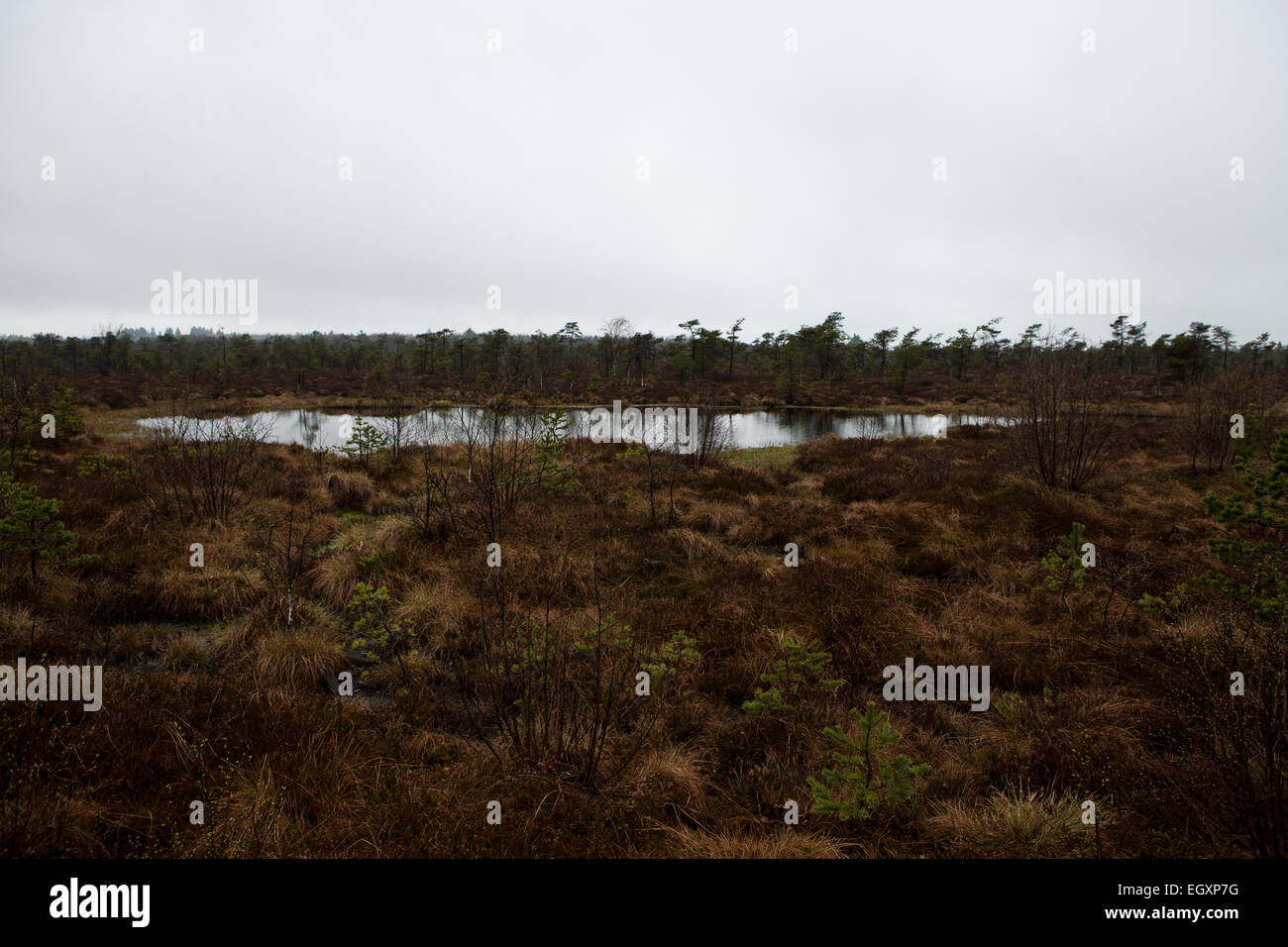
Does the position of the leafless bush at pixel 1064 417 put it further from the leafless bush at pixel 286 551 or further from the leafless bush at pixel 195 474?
the leafless bush at pixel 195 474

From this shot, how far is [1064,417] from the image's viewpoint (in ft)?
36.1

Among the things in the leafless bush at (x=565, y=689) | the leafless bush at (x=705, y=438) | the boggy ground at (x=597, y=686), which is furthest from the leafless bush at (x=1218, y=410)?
the leafless bush at (x=565, y=689)

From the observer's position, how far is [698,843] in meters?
2.57

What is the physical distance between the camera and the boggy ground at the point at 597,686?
103 inches

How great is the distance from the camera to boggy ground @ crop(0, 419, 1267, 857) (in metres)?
2.61

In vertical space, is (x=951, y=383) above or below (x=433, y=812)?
above

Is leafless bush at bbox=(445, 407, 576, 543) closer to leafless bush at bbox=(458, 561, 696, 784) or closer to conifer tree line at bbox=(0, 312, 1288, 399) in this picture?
leafless bush at bbox=(458, 561, 696, 784)

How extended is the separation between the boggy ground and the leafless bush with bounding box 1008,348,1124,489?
1.68m

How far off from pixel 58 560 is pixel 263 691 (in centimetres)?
396

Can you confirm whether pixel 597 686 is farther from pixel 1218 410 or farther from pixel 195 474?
pixel 1218 410
